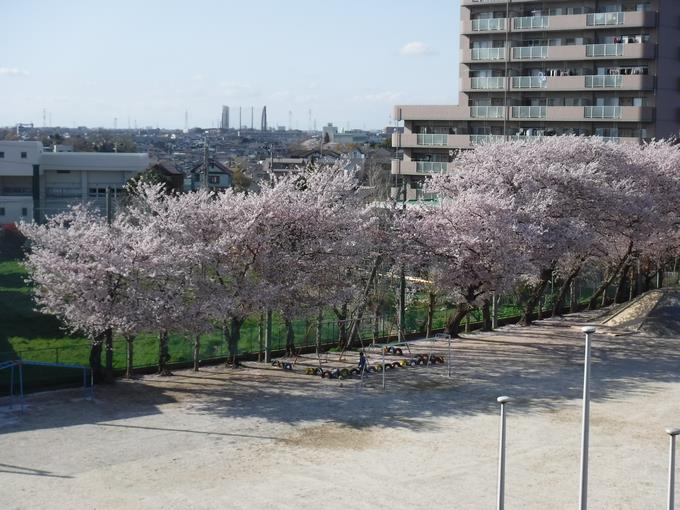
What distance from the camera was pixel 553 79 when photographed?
52094mm

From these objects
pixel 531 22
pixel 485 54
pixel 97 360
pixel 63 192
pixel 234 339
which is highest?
pixel 531 22

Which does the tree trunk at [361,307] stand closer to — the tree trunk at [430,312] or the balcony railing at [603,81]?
the tree trunk at [430,312]

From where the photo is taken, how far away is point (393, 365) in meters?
26.0

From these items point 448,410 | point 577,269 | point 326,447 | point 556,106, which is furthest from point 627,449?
point 556,106

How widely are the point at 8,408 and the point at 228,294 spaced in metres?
6.00

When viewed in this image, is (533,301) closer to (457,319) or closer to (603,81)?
(457,319)

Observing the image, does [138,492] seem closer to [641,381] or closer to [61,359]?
[61,359]

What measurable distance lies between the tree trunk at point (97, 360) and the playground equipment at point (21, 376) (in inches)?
5.7

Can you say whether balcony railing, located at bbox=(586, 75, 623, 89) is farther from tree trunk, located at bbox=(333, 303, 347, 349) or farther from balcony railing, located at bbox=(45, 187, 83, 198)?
tree trunk, located at bbox=(333, 303, 347, 349)

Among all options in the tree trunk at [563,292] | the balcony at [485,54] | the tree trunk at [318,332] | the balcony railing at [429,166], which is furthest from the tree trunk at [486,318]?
the balcony at [485,54]

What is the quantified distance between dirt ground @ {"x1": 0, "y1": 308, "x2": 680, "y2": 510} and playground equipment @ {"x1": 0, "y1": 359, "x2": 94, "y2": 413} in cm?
31

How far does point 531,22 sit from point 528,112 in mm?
5200

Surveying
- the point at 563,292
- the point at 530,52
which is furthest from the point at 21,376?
the point at 530,52

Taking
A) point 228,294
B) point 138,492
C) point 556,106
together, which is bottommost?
point 138,492
